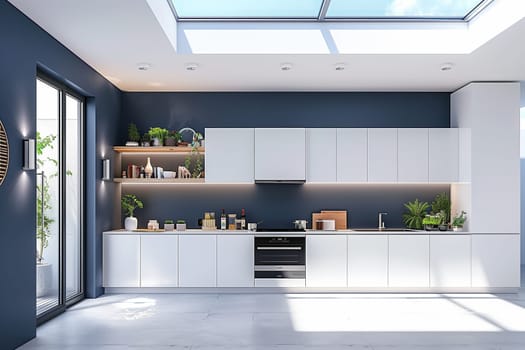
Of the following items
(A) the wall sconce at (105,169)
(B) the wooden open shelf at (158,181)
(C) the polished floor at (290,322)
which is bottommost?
(C) the polished floor at (290,322)

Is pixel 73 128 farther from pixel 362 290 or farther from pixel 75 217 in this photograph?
pixel 362 290

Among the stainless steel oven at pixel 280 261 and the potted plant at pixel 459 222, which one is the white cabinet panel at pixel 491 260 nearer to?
the potted plant at pixel 459 222

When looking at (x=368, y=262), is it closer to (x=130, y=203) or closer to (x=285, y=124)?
(x=285, y=124)

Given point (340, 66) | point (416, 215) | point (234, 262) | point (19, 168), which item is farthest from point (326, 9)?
point (416, 215)

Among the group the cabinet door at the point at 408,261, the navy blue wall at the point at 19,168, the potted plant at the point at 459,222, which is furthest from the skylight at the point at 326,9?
the cabinet door at the point at 408,261

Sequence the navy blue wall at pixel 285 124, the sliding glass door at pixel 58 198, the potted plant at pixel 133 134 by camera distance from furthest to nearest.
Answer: the navy blue wall at pixel 285 124 → the potted plant at pixel 133 134 → the sliding glass door at pixel 58 198

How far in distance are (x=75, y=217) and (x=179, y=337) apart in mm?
2308

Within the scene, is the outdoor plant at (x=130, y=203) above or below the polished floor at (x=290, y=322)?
above

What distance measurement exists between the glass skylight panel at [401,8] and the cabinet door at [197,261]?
10.9 ft

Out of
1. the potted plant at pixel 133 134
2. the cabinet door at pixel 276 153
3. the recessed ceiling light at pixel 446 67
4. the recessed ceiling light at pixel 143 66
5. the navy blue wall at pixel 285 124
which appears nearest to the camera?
the recessed ceiling light at pixel 446 67

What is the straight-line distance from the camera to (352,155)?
7.79m

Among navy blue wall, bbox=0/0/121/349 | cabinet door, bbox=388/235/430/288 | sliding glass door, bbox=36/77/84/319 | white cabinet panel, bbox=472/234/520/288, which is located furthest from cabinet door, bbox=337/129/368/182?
navy blue wall, bbox=0/0/121/349

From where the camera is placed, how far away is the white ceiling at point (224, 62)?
16.1 feet

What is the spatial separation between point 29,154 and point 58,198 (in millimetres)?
1341
